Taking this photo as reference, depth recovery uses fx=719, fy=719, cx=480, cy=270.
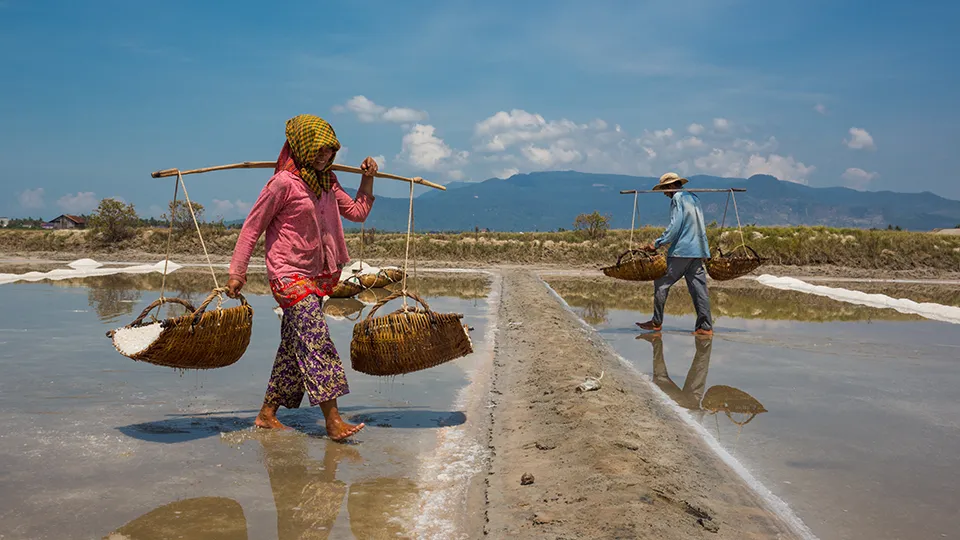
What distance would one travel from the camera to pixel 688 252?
8.19 meters

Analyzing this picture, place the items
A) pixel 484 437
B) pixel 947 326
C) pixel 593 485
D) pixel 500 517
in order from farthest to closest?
pixel 947 326
pixel 484 437
pixel 593 485
pixel 500 517

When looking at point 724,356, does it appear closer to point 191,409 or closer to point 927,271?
point 191,409

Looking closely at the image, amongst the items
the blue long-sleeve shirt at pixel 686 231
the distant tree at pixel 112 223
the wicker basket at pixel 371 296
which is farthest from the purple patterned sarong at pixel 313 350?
the distant tree at pixel 112 223

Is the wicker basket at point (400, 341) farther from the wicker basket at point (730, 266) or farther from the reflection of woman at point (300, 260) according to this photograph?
the wicker basket at point (730, 266)

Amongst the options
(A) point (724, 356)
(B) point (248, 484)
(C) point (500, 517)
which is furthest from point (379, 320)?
(A) point (724, 356)

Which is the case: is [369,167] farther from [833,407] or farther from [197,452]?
[833,407]

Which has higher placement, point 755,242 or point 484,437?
point 755,242

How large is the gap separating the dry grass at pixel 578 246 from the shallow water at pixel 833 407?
14722mm

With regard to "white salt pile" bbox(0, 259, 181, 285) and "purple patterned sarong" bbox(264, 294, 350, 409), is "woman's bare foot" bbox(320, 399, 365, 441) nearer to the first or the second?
"purple patterned sarong" bbox(264, 294, 350, 409)

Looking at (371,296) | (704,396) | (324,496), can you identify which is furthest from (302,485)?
(371,296)

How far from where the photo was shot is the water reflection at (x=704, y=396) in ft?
15.0

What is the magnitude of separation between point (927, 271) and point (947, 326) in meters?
15.3

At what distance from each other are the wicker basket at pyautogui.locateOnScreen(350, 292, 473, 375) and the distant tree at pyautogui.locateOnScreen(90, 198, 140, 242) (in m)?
28.8

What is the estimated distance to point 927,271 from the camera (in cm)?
2272
